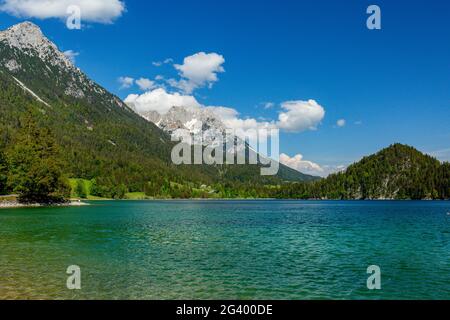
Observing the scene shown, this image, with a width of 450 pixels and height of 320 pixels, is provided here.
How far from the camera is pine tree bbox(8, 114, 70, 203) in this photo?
508ft

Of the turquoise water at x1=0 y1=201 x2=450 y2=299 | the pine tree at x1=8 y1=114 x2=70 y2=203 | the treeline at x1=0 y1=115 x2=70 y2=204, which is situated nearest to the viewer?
the turquoise water at x1=0 y1=201 x2=450 y2=299

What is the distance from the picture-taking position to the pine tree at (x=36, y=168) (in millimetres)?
154837

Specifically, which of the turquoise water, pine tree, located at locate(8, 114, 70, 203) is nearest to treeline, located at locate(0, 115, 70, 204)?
pine tree, located at locate(8, 114, 70, 203)

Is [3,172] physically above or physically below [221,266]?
above

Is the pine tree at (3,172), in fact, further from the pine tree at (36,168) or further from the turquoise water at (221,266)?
the turquoise water at (221,266)

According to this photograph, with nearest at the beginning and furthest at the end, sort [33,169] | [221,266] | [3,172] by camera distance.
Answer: [221,266] → [33,169] → [3,172]

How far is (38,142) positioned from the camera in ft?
566

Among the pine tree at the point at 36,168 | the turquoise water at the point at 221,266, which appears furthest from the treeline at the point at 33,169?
Answer: the turquoise water at the point at 221,266

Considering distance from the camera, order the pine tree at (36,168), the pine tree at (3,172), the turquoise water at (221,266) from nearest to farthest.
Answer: the turquoise water at (221,266) < the pine tree at (3,172) < the pine tree at (36,168)

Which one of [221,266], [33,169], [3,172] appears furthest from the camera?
[3,172]

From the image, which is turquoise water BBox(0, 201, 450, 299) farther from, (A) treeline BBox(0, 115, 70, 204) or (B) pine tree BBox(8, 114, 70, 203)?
(A) treeline BBox(0, 115, 70, 204)

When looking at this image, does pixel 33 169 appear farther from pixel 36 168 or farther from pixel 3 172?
pixel 3 172

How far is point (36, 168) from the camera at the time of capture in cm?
15562

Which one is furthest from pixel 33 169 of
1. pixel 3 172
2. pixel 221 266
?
pixel 221 266
